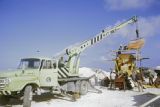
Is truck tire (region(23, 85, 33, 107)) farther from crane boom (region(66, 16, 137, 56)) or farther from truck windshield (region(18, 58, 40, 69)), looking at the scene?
crane boom (region(66, 16, 137, 56))

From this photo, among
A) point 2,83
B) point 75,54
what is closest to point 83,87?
point 75,54

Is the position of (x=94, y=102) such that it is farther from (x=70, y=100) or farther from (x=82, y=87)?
(x=82, y=87)

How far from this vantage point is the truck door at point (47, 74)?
1564cm

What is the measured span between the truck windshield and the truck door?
29 centimetres

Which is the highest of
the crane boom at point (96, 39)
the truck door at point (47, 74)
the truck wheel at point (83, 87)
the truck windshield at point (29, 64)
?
the crane boom at point (96, 39)

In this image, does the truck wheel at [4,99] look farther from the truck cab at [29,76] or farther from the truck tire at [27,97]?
the truck tire at [27,97]

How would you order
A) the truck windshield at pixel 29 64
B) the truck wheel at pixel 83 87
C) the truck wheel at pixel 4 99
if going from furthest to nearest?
the truck wheel at pixel 83 87
the truck windshield at pixel 29 64
the truck wheel at pixel 4 99

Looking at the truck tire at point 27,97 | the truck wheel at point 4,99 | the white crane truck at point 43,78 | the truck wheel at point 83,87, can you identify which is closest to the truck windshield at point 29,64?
the white crane truck at point 43,78

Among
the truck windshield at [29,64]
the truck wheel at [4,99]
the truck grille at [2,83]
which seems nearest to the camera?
the truck grille at [2,83]

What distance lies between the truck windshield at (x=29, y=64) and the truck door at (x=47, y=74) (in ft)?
0.95

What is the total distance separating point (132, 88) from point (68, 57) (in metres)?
5.96

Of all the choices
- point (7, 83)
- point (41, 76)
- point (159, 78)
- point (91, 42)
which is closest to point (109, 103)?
point (41, 76)

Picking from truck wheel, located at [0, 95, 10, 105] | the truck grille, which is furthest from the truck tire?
truck wheel, located at [0, 95, 10, 105]

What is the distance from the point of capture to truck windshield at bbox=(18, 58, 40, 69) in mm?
15742
